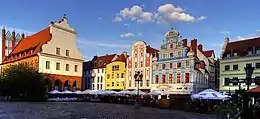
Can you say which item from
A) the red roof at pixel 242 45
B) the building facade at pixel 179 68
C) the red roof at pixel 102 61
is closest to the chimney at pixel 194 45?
the building facade at pixel 179 68

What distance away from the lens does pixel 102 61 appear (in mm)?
70500

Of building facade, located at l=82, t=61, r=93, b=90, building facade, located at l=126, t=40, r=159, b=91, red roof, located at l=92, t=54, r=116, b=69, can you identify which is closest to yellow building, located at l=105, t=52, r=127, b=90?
building facade, located at l=126, t=40, r=159, b=91

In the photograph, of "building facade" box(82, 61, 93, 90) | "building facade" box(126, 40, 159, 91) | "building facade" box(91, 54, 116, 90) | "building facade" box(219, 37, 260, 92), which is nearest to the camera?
"building facade" box(219, 37, 260, 92)

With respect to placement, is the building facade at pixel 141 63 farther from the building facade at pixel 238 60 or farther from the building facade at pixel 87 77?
the building facade at pixel 238 60

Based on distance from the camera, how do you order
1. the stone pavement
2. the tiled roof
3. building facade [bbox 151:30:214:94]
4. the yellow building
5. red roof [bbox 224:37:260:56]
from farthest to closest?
the yellow building
the tiled roof
building facade [bbox 151:30:214:94]
red roof [bbox 224:37:260:56]
the stone pavement

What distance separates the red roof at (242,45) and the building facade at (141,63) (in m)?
14.5

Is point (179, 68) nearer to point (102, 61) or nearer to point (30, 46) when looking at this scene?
point (102, 61)

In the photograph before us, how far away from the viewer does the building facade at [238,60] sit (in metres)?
43.7

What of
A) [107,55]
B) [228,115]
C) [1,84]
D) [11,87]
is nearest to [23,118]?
[228,115]

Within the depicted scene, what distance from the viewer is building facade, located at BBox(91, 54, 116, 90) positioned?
67.9 meters

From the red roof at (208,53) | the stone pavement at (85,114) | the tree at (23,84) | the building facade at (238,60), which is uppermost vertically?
the red roof at (208,53)

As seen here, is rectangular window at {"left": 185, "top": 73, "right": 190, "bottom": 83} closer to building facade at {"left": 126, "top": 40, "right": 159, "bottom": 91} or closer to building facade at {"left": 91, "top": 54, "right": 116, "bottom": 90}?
building facade at {"left": 126, "top": 40, "right": 159, "bottom": 91}

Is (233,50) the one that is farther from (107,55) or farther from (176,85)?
(107,55)

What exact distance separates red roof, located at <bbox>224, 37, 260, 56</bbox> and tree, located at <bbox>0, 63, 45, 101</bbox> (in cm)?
3188
